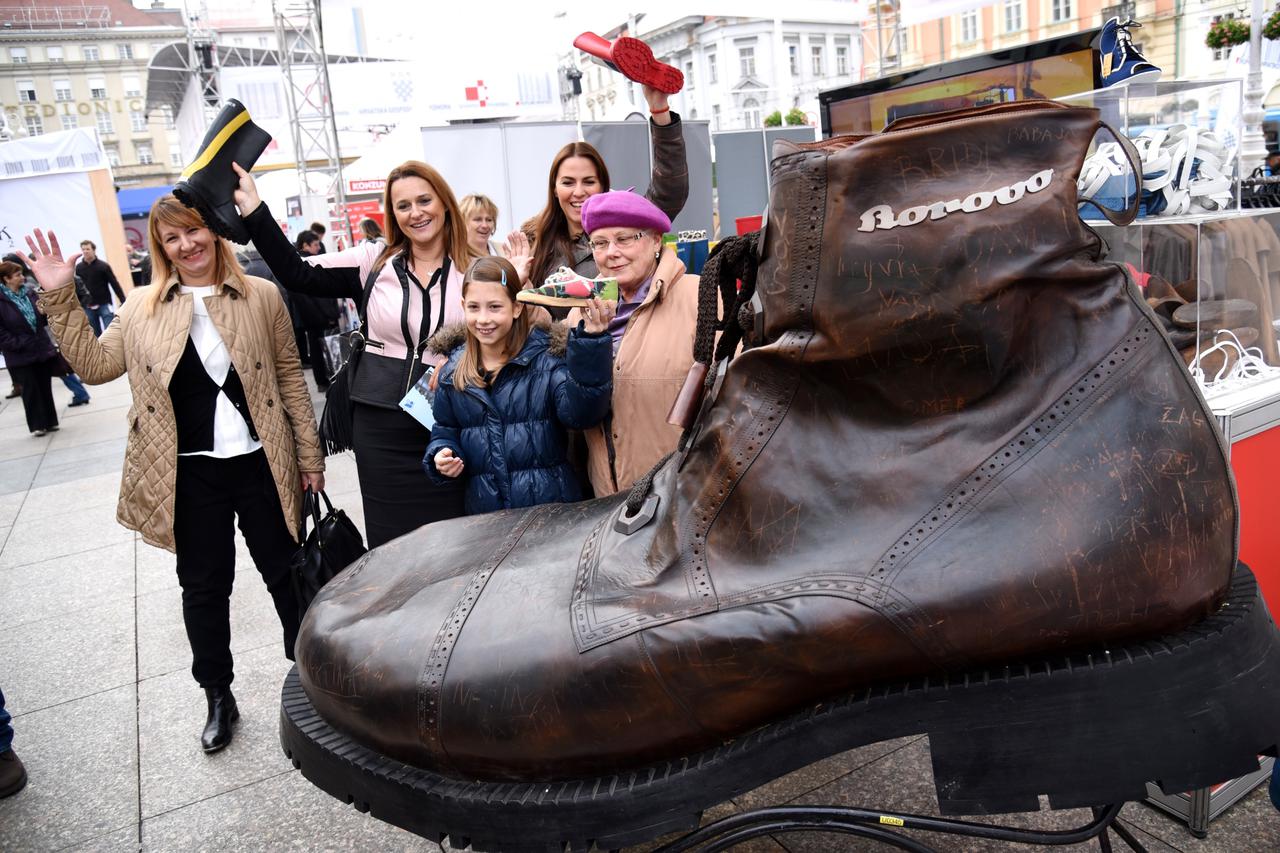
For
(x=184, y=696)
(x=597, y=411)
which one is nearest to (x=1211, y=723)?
(x=597, y=411)

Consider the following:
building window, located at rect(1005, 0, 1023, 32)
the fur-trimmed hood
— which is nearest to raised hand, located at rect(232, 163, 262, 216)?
the fur-trimmed hood

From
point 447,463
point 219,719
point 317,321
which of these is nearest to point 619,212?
point 447,463

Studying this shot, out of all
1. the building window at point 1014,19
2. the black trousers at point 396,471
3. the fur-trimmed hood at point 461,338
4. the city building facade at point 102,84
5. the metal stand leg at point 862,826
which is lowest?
the metal stand leg at point 862,826

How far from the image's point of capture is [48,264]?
2.86m

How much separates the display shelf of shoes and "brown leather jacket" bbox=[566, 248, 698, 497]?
1.06 m

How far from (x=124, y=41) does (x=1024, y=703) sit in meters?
90.7

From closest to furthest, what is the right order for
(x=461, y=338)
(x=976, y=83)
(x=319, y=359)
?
(x=461, y=338), (x=976, y=83), (x=319, y=359)

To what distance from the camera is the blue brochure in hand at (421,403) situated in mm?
2922

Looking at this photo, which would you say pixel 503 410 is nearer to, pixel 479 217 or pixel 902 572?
pixel 902 572

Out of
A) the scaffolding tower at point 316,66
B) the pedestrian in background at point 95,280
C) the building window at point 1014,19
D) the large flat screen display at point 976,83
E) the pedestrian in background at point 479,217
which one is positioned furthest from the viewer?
the building window at point 1014,19

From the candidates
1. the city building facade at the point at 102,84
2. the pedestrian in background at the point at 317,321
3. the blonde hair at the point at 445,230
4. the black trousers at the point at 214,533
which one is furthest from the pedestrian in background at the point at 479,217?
the city building facade at the point at 102,84

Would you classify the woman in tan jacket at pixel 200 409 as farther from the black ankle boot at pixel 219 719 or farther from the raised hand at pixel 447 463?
the raised hand at pixel 447 463

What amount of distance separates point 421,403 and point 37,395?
347 inches

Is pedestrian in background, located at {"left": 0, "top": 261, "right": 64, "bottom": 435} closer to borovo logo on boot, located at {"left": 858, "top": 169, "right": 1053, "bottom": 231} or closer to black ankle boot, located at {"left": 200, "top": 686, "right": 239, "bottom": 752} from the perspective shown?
black ankle boot, located at {"left": 200, "top": 686, "right": 239, "bottom": 752}
